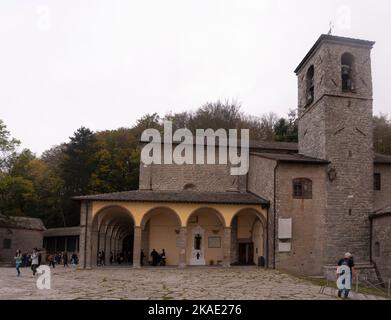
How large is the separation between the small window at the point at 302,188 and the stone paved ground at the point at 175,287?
5.05 metres

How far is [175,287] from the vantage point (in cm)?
1474

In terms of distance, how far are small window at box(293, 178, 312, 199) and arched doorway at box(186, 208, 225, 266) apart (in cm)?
558

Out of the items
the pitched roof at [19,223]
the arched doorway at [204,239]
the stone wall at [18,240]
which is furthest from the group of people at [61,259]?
the arched doorway at [204,239]

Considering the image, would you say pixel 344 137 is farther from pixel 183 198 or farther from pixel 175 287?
pixel 175 287

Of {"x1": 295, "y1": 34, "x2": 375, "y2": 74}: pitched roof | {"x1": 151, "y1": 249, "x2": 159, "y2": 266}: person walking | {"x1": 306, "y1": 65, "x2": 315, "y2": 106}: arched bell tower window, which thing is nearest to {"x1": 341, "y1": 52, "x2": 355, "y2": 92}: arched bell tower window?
{"x1": 295, "y1": 34, "x2": 375, "y2": 74}: pitched roof

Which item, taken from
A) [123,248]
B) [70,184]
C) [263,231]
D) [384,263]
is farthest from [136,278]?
[70,184]

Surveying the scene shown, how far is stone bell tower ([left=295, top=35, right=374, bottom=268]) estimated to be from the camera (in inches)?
888

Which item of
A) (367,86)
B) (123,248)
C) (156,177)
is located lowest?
(123,248)

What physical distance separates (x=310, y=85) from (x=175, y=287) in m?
16.6

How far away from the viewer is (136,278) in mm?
17891

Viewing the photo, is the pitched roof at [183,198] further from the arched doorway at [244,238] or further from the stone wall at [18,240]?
the stone wall at [18,240]

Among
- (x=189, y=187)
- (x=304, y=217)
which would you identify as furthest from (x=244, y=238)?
(x=304, y=217)
